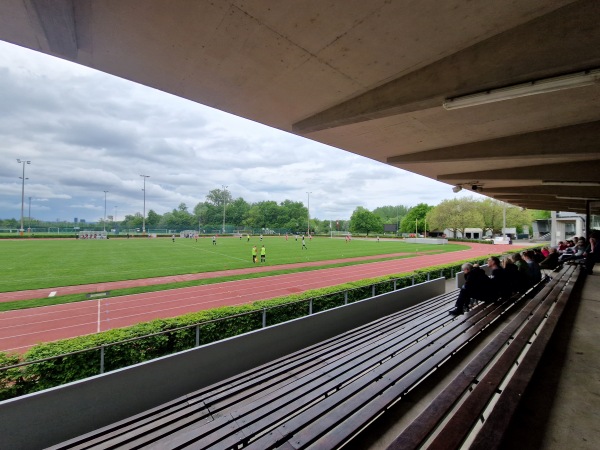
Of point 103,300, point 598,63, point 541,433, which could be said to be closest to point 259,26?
point 598,63

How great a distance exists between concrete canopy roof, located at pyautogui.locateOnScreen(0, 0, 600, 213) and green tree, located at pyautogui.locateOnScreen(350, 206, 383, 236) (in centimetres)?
10413

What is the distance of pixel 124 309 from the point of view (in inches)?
536

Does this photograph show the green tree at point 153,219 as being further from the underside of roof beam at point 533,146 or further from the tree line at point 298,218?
the underside of roof beam at point 533,146

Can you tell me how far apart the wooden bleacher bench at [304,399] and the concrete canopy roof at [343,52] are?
3786 millimetres

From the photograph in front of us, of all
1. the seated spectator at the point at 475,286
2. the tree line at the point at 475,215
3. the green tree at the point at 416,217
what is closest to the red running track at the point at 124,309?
the seated spectator at the point at 475,286

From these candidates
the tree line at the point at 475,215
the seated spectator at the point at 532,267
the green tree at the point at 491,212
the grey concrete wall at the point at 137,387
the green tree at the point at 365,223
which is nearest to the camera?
the grey concrete wall at the point at 137,387

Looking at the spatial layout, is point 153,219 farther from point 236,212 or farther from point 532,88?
point 532,88

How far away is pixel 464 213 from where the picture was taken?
227ft

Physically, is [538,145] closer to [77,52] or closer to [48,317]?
[77,52]

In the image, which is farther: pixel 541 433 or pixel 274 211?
pixel 274 211

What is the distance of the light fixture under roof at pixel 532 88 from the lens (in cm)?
325

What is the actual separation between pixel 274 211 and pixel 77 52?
411ft

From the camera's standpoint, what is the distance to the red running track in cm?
1078

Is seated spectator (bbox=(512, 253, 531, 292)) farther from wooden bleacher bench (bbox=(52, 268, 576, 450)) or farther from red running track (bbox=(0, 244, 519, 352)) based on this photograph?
red running track (bbox=(0, 244, 519, 352))
